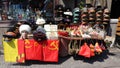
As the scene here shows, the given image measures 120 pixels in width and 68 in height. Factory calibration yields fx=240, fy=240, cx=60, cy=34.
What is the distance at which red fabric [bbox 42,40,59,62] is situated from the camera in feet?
22.8

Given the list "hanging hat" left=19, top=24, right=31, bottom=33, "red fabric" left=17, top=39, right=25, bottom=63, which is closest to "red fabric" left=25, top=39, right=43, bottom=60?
"red fabric" left=17, top=39, right=25, bottom=63

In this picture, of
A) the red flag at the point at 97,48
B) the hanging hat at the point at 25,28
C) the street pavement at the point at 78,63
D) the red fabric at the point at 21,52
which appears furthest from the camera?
the red flag at the point at 97,48

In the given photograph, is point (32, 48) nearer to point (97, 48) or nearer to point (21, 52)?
point (21, 52)

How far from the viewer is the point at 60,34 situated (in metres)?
7.42

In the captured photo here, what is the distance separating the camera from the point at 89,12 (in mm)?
8375

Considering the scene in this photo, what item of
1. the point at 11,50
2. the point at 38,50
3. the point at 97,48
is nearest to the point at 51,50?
the point at 38,50

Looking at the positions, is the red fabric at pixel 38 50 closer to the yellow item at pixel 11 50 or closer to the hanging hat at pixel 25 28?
the yellow item at pixel 11 50

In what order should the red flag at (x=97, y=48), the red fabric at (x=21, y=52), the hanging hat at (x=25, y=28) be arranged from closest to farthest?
the red fabric at (x=21, y=52) → the hanging hat at (x=25, y=28) → the red flag at (x=97, y=48)

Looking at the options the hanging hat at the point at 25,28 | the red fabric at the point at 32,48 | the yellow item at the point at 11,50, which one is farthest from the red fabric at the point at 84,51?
the yellow item at the point at 11,50

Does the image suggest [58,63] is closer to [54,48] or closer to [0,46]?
[54,48]

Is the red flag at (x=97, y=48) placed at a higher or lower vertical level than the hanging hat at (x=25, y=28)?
lower

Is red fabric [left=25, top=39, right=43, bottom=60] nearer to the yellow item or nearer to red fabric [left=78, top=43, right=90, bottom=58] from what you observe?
the yellow item

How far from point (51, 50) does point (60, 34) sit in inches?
27.7

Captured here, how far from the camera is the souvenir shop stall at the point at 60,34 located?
6906mm
